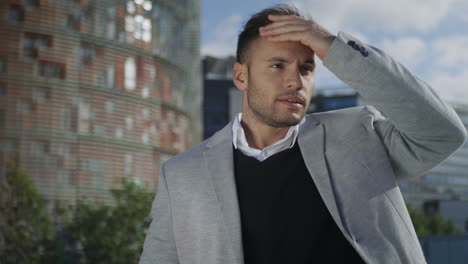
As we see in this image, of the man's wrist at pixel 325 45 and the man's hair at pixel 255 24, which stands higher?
the man's hair at pixel 255 24

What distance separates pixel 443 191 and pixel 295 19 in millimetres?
166943

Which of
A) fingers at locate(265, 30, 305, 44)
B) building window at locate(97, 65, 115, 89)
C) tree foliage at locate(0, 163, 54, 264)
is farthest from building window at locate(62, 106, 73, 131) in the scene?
fingers at locate(265, 30, 305, 44)

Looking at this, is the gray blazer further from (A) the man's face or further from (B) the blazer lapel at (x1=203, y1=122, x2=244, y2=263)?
(A) the man's face

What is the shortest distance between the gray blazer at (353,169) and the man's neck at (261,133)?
11cm

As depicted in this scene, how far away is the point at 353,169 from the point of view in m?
3.04

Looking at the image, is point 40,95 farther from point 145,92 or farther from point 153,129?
point 153,129

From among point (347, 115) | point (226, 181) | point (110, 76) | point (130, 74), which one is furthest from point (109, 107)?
point (347, 115)

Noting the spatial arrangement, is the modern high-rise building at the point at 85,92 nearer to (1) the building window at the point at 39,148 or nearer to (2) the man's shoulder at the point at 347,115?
(1) the building window at the point at 39,148

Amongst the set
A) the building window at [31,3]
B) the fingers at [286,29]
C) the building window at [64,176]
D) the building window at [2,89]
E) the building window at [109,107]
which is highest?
the building window at [31,3]

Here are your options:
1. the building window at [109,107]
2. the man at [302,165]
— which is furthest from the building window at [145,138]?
the man at [302,165]

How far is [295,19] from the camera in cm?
309

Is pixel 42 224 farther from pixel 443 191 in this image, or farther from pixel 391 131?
pixel 443 191

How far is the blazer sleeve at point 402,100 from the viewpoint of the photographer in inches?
112

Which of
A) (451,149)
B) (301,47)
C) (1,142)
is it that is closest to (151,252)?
(301,47)
